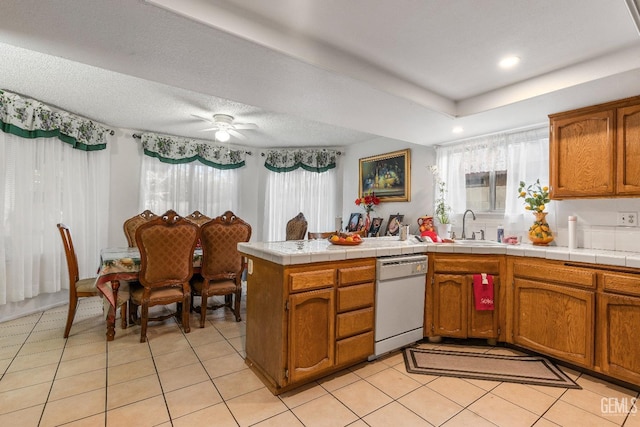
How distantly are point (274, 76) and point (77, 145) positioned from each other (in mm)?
3341

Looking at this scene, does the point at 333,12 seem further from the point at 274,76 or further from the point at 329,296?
the point at 329,296

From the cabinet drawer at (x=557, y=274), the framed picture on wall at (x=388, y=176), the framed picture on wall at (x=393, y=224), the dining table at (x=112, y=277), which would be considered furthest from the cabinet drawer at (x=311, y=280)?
the framed picture on wall at (x=388, y=176)

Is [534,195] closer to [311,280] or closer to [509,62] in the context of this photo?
[509,62]

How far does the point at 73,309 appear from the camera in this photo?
2.74 metres

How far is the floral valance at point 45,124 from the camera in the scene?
3.10 m

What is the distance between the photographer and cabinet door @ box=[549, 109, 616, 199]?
2369 mm

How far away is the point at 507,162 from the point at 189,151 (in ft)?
14.8

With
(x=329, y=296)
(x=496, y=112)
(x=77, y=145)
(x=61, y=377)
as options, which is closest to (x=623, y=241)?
(x=496, y=112)

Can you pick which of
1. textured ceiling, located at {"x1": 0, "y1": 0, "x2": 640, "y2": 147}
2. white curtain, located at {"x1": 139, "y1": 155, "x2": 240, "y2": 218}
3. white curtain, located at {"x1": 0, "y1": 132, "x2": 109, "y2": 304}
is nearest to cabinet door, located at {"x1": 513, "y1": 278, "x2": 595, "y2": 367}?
textured ceiling, located at {"x1": 0, "y1": 0, "x2": 640, "y2": 147}

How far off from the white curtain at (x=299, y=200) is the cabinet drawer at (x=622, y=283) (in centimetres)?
375

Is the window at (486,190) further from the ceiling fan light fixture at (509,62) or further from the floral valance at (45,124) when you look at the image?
the floral valance at (45,124)

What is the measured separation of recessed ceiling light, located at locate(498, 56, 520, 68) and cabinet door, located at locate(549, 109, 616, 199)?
883 millimetres

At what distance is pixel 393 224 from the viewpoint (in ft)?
13.4

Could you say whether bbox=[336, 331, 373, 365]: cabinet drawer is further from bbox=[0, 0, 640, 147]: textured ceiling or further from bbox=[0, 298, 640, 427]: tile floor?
bbox=[0, 0, 640, 147]: textured ceiling
